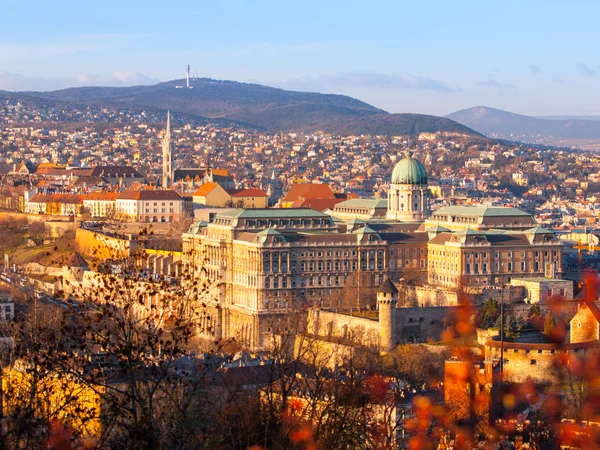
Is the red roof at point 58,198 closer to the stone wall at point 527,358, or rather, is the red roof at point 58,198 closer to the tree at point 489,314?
the tree at point 489,314

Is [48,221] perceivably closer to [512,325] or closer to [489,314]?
[489,314]

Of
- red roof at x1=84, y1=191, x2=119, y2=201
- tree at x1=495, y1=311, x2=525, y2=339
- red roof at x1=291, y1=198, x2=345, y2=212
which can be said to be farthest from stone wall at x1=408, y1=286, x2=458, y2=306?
red roof at x1=84, y1=191, x2=119, y2=201

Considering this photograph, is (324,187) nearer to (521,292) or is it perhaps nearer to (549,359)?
(521,292)

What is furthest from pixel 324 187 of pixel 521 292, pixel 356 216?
pixel 521 292

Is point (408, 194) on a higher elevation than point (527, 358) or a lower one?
higher

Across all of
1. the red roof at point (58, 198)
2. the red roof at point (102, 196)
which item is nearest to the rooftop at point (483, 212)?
the red roof at point (102, 196)

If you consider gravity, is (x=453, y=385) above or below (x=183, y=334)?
below

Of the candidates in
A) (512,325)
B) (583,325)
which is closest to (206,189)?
(512,325)
